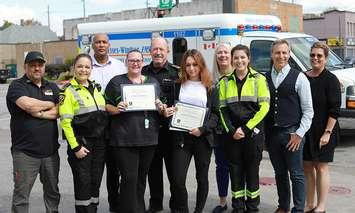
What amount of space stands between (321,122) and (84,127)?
2.52 meters

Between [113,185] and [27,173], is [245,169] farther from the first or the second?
[27,173]

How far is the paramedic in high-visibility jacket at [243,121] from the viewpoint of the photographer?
576 centimetres

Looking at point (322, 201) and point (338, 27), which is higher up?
point (338, 27)

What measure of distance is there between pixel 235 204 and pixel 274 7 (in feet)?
129

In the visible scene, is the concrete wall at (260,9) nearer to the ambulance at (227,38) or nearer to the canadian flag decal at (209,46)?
the ambulance at (227,38)

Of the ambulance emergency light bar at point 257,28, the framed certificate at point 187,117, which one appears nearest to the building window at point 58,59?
the ambulance emergency light bar at point 257,28

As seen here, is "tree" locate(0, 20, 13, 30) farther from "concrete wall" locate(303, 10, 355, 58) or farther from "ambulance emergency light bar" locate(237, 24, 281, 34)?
"ambulance emergency light bar" locate(237, 24, 281, 34)

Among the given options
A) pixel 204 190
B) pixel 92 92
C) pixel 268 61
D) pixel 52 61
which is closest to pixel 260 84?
pixel 204 190

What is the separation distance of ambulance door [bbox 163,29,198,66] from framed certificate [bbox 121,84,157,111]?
642 cm

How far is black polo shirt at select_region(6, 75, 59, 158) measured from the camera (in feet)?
17.1

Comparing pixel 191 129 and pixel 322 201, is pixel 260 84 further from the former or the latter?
pixel 322 201

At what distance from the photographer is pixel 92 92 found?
549 cm

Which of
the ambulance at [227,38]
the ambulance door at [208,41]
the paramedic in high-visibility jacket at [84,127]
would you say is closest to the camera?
the paramedic in high-visibility jacket at [84,127]

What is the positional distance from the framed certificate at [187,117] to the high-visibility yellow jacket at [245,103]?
0.26m
